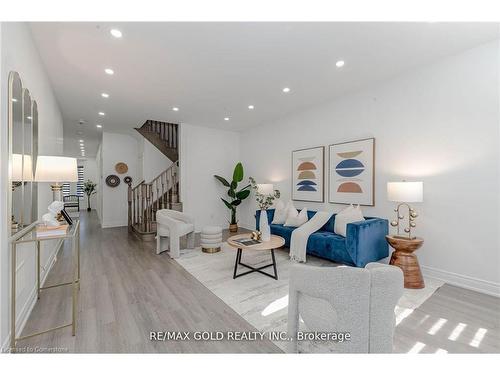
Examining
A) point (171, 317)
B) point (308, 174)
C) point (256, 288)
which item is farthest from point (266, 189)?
point (171, 317)

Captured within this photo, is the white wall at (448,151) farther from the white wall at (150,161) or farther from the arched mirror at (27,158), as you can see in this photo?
the white wall at (150,161)

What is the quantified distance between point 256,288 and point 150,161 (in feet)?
18.2

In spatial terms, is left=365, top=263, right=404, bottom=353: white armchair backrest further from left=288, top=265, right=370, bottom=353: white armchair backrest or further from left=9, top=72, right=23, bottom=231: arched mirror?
left=9, top=72, right=23, bottom=231: arched mirror

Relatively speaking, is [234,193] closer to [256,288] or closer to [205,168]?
[205,168]

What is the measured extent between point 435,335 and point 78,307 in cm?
333

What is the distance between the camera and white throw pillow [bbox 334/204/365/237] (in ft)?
11.4

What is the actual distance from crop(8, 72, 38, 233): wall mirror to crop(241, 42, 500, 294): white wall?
4.33 m

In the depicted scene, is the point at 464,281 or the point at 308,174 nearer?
the point at 464,281

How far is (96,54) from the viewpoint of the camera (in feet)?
8.95

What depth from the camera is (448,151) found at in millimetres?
2906

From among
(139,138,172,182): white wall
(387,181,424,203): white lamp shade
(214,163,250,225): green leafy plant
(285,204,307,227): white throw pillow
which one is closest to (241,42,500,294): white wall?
(387,181,424,203): white lamp shade
